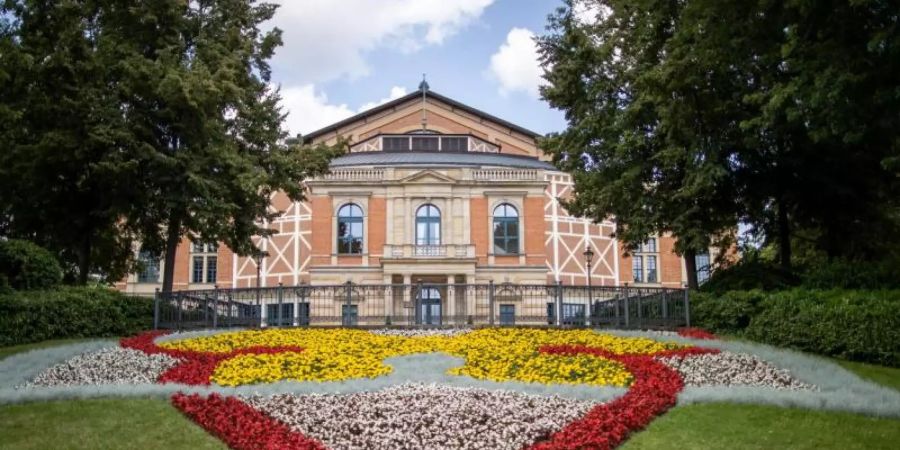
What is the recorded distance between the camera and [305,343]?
16359 millimetres

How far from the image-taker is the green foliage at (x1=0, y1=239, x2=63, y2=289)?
18.1m

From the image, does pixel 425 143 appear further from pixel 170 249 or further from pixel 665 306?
pixel 665 306

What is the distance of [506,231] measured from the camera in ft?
146

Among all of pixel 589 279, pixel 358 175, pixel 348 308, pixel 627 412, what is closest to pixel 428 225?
pixel 358 175

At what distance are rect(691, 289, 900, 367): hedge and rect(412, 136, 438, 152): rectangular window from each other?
3539 cm

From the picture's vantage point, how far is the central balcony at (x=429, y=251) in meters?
41.8

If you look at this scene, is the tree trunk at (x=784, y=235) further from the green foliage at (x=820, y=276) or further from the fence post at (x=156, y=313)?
the fence post at (x=156, y=313)

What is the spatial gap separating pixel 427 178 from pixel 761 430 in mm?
35489

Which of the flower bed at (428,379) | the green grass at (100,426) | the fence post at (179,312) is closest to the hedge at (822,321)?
the flower bed at (428,379)

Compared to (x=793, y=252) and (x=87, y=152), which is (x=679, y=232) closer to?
(x=793, y=252)

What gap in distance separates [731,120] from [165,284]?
18057 millimetres

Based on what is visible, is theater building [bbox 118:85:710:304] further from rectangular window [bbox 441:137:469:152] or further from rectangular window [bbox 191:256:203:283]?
rectangular window [bbox 441:137:469:152]

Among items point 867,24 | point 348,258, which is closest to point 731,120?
point 867,24

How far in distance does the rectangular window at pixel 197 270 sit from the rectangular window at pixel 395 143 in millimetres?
15496
